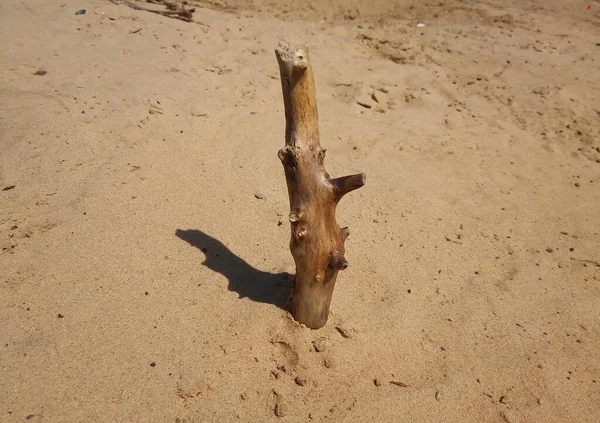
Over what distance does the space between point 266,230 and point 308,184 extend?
3.82 ft

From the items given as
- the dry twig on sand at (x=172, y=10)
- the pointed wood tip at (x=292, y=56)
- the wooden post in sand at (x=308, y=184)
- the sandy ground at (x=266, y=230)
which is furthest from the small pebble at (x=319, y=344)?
the dry twig on sand at (x=172, y=10)

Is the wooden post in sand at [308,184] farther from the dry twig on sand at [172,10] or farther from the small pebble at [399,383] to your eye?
the dry twig on sand at [172,10]

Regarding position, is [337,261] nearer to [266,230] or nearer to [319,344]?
[319,344]

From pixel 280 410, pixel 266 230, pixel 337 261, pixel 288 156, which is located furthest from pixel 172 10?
pixel 280 410

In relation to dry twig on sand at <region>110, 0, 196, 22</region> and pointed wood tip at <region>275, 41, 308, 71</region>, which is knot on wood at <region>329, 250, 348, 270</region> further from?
A: dry twig on sand at <region>110, 0, 196, 22</region>

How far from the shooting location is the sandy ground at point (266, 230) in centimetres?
228

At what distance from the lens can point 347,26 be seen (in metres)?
6.62

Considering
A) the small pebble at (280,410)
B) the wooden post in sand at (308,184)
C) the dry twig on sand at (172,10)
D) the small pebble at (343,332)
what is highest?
the wooden post in sand at (308,184)

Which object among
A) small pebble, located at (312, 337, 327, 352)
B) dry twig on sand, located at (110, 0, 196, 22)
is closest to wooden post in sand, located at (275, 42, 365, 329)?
small pebble, located at (312, 337, 327, 352)

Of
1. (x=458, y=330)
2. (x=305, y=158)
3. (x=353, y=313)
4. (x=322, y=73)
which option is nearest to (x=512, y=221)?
(x=458, y=330)

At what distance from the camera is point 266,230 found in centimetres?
317

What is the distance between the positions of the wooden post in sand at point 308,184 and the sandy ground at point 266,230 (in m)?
0.44

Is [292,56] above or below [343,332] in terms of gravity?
above

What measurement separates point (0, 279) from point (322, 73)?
148 inches
